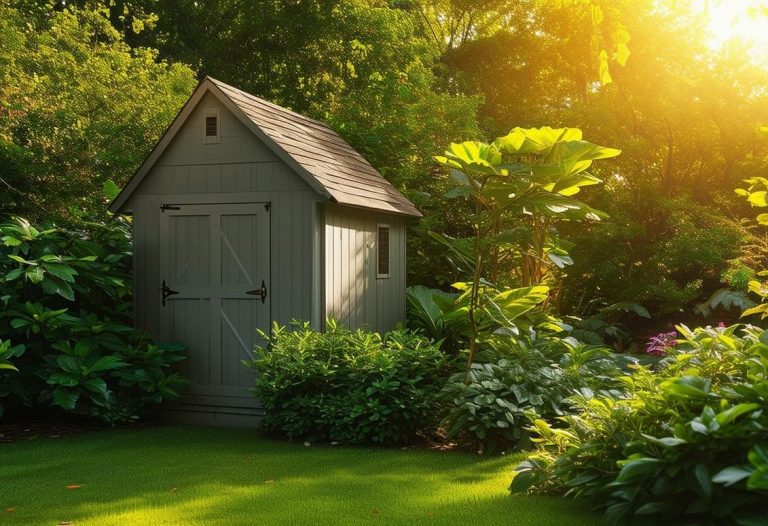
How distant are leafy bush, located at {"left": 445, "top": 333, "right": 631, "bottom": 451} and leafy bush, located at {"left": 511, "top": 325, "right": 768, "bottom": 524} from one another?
1606 millimetres

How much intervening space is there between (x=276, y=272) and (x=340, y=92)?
12.7m

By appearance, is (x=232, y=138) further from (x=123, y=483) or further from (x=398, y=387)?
(x=123, y=483)

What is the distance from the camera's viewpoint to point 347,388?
8.00 meters

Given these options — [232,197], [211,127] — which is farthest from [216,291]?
[211,127]

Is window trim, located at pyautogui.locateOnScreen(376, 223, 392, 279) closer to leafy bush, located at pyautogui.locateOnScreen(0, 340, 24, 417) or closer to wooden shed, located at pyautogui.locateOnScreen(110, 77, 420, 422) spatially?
wooden shed, located at pyautogui.locateOnScreen(110, 77, 420, 422)

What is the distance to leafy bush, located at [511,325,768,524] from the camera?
13.0 feet

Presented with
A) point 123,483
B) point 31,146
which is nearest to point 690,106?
point 31,146

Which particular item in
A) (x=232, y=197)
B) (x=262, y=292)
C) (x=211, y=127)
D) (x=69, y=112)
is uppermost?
(x=69, y=112)

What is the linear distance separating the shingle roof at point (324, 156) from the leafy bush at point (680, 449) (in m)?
4.16

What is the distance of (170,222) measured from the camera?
30.8ft

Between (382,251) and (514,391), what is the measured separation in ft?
11.8

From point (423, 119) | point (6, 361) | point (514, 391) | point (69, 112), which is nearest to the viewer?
point (514, 391)

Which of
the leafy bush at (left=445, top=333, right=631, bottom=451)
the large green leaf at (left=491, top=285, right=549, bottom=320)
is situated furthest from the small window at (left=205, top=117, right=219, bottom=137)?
the leafy bush at (left=445, top=333, right=631, bottom=451)

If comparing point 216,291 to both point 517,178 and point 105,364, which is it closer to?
point 105,364
